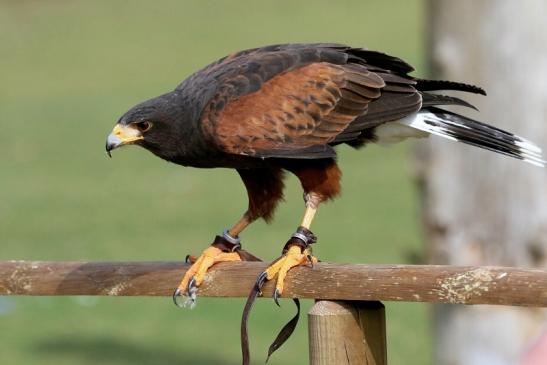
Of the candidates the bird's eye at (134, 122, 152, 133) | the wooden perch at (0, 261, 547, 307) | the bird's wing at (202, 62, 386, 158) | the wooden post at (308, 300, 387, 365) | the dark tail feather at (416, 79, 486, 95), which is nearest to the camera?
the wooden perch at (0, 261, 547, 307)

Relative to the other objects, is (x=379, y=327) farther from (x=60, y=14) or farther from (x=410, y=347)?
(x=60, y=14)

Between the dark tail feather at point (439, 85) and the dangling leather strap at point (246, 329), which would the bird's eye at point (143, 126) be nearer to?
the dangling leather strap at point (246, 329)

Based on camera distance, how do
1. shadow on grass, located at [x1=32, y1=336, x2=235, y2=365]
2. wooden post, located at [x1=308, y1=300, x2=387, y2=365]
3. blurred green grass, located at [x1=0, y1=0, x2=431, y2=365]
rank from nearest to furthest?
wooden post, located at [x1=308, y1=300, x2=387, y2=365] → shadow on grass, located at [x1=32, y1=336, x2=235, y2=365] → blurred green grass, located at [x1=0, y1=0, x2=431, y2=365]

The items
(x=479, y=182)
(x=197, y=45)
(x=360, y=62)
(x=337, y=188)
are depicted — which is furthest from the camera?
(x=197, y=45)

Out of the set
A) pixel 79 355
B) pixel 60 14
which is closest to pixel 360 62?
pixel 79 355

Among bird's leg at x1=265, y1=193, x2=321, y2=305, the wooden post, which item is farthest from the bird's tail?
the wooden post

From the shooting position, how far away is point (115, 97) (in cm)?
2636

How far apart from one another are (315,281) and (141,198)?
13.6 metres

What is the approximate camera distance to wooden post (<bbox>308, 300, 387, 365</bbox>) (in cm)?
400

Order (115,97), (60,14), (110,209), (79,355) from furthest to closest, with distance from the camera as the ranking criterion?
(60,14), (115,97), (110,209), (79,355)

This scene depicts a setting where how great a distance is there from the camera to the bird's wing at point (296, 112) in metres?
4.97

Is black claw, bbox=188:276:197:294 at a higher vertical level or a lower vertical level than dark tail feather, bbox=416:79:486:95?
lower

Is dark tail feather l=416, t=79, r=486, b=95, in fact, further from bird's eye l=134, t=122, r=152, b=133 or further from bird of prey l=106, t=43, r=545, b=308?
bird's eye l=134, t=122, r=152, b=133

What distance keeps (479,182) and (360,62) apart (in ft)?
11.6
